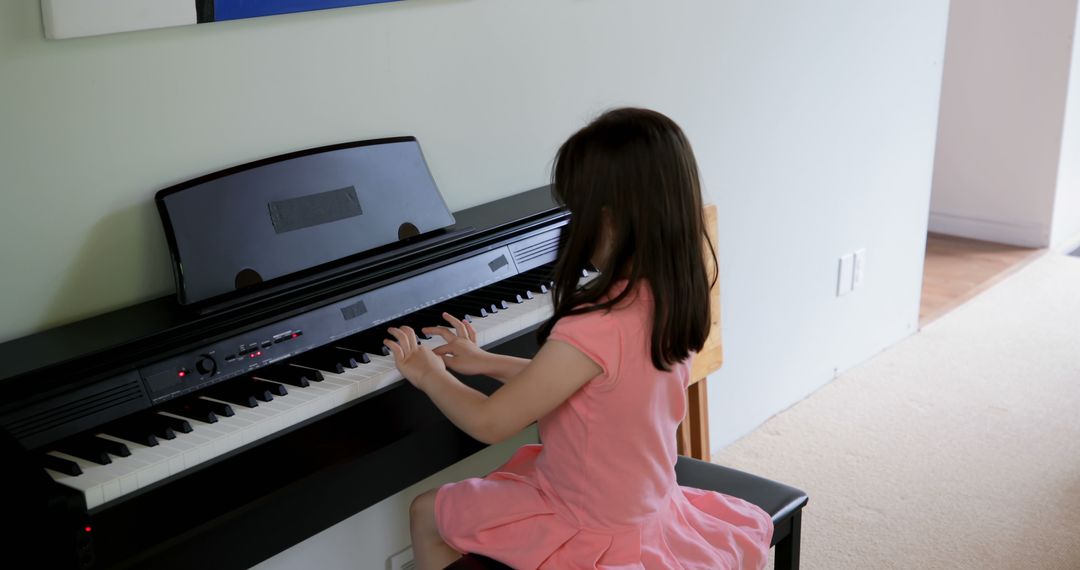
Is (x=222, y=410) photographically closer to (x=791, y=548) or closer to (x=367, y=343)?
(x=367, y=343)

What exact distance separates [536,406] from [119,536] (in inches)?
21.4

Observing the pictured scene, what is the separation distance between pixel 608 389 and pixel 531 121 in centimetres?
85

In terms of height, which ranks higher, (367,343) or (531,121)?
(531,121)

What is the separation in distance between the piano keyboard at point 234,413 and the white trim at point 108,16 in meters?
0.52

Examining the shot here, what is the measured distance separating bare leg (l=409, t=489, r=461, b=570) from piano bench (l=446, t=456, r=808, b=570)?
41 cm

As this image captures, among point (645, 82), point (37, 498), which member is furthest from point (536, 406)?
point (645, 82)

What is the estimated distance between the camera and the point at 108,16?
4.78ft

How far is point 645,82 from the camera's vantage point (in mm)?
2379

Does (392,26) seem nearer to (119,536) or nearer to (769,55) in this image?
(119,536)

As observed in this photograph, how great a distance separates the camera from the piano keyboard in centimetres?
124

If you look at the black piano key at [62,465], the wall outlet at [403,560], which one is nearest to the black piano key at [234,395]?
the black piano key at [62,465]

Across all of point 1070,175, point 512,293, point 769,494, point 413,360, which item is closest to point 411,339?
point 413,360

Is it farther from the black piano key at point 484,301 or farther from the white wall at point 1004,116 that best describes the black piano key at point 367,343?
the white wall at point 1004,116

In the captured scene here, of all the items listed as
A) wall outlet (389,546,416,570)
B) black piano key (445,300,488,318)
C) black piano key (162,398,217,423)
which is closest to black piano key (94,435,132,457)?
black piano key (162,398,217,423)
